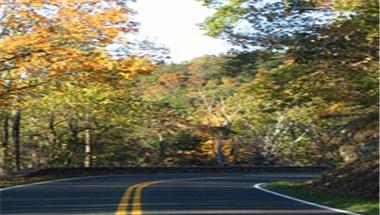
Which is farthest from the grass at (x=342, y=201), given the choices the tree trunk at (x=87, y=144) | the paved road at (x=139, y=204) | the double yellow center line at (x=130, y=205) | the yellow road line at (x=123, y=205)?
the tree trunk at (x=87, y=144)

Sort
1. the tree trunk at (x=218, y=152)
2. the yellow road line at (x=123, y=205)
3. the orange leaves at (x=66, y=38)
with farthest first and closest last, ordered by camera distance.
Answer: the tree trunk at (x=218, y=152)
the orange leaves at (x=66, y=38)
the yellow road line at (x=123, y=205)

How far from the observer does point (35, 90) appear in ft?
85.4

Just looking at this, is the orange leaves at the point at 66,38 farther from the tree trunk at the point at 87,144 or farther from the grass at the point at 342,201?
the tree trunk at the point at 87,144

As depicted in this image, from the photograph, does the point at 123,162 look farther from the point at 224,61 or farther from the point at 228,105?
the point at 224,61

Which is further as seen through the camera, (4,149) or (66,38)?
(4,149)

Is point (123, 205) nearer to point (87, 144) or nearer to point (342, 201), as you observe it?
point (342, 201)

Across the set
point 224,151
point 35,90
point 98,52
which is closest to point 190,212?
point 98,52

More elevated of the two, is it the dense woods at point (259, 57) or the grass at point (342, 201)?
the dense woods at point (259, 57)

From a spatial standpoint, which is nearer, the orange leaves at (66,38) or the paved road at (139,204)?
the paved road at (139,204)

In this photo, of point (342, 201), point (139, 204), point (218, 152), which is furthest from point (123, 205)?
point (218, 152)

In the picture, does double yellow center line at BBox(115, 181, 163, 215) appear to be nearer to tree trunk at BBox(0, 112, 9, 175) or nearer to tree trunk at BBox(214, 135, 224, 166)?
tree trunk at BBox(0, 112, 9, 175)

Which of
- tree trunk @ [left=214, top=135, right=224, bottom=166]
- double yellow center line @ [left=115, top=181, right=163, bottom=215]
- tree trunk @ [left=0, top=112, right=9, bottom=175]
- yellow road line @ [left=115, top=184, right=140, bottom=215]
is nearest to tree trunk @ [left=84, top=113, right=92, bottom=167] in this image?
tree trunk @ [left=0, top=112, right=9, bottom=175]

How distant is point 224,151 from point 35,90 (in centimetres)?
3030

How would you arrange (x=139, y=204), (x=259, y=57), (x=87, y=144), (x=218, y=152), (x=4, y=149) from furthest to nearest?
(x=218, y=152) → (x=87, y=144) → (x=4, y=149) → (x=259, y=57) → (x=139, y=204)
